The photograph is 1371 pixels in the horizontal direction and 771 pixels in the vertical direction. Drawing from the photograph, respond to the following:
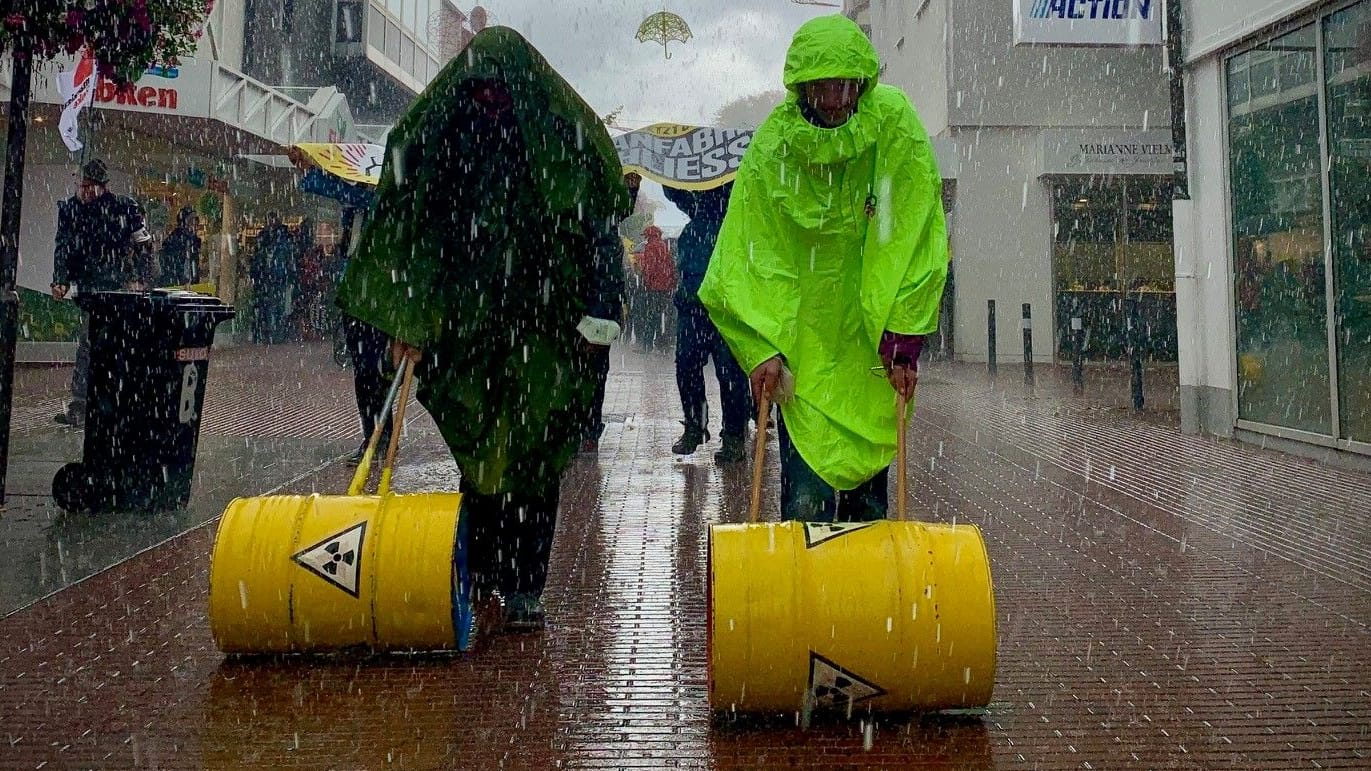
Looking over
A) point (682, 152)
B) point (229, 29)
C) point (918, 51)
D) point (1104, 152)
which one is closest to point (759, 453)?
point (682, 152)

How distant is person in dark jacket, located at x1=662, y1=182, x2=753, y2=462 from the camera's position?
821 cm

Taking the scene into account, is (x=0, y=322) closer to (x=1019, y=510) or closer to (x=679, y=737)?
(x=679, y=737)

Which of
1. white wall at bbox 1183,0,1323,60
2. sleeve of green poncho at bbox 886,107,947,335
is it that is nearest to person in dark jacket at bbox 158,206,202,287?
white wall at bbox 1183,0,1323,60

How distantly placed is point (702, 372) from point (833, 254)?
4953 mm

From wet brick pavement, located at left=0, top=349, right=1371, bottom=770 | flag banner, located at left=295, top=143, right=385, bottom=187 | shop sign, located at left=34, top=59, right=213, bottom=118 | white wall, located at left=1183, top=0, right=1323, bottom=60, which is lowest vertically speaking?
wet brick pavement, located at left=0, top=349, right=1371, bottom=770

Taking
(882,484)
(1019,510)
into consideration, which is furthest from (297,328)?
(882,484)

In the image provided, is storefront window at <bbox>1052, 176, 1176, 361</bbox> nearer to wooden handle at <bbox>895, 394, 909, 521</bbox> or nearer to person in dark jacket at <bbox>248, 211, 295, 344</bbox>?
person in dark jacket at <bbox>248, 211, 295, 344</bbox>

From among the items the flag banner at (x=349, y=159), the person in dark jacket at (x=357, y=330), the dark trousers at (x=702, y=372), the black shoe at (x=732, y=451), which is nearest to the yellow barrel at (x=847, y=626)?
the person in dark jacket at (x=357, y=330)

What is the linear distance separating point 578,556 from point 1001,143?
59.5 feet

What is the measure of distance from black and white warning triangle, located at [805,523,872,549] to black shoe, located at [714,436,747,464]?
5.03 meters

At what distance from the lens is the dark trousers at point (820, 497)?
3738 mm

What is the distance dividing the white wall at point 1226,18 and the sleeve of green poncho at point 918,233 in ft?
19.4

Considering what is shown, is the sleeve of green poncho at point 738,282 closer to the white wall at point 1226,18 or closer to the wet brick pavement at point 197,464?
the wet brick pavement at point 197,464

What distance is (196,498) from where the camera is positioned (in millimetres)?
6574
